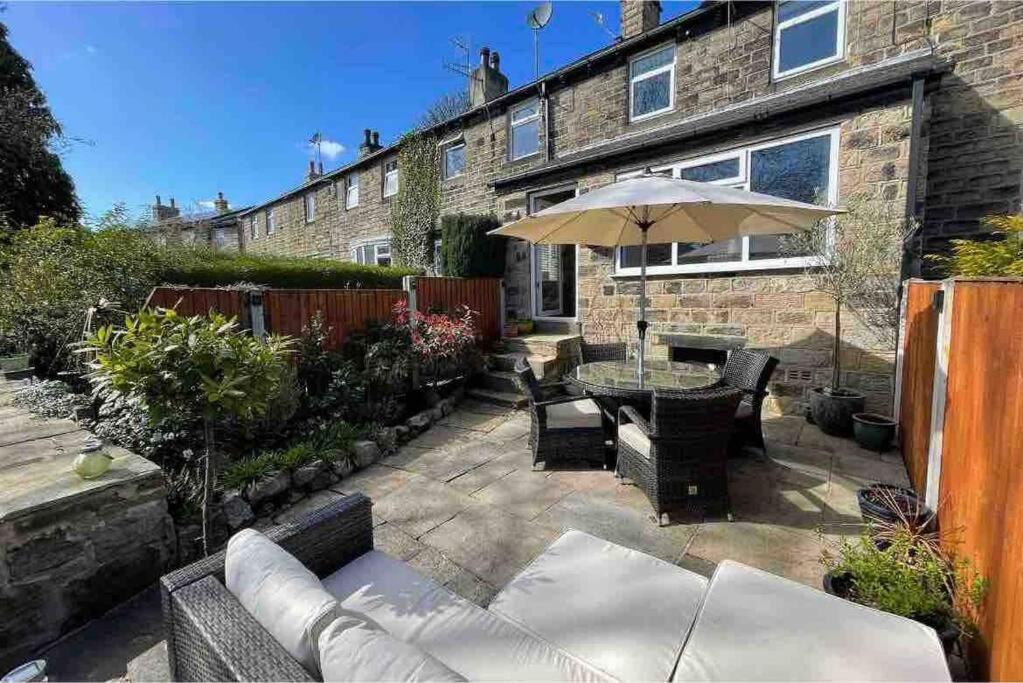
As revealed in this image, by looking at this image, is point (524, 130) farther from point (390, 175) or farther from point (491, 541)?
point (491, 541)

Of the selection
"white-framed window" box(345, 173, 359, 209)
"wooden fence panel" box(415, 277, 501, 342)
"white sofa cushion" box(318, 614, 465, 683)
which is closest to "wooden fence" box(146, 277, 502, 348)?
"wooden fence panel" box(415, 277, 501, 342)

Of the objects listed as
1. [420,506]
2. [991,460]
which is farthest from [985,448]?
[420,506]

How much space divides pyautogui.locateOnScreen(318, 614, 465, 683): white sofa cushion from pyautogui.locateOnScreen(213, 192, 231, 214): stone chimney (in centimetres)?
2929

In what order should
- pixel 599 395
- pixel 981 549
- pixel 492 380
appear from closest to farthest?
pixel 981 549, pixel 599 395, pixel 492 380

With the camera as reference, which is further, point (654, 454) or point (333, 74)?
point (333, 74)

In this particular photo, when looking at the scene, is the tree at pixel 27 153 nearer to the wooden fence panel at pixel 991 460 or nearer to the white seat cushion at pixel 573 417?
the white seat cushion at pixel 573 417

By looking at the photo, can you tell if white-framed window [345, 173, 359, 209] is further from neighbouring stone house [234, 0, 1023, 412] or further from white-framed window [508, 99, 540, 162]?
neighbouring stone house [234, 0, 1023, 412]

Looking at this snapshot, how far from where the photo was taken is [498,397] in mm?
6289

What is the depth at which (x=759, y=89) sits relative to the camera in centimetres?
624

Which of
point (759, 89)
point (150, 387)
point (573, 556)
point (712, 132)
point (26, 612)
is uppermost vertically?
point (759, 89)

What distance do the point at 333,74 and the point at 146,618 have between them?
8.56 metres

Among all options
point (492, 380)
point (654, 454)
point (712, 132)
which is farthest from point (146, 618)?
point (712, 132)

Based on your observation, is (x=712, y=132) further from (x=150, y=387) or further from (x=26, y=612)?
(x=26, y=612)

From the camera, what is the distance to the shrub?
8258 millimetres
